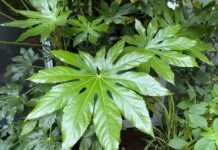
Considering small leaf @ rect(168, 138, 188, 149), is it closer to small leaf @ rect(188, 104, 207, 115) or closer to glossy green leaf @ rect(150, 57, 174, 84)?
small leaf @ rect(188, 104, 207, 115)


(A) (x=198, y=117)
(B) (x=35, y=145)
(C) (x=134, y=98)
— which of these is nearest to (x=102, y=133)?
(C) (x=134, y=98)

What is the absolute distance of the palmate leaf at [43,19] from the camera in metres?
0.87

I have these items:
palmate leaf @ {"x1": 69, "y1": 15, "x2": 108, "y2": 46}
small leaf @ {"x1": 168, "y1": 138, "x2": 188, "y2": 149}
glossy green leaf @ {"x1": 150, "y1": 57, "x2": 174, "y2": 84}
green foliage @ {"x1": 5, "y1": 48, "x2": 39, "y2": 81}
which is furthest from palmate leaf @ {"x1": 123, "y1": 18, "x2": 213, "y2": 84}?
green foliage @ {"x1": 5, "y1": 48, "x2": 39, "y2": 81}

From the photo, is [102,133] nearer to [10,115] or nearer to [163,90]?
[163,90]

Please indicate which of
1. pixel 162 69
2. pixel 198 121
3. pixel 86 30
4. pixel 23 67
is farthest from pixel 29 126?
pixel 198 121

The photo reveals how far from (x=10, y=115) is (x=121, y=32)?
616 mm

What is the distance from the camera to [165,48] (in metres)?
0.90

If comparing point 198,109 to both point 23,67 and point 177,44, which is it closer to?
point 177,44

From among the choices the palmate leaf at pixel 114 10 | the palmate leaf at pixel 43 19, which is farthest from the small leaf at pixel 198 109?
the palmate leaf at pixel 43 19

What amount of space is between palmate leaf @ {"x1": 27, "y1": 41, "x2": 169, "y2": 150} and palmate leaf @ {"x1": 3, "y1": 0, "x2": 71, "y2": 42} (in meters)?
0.12

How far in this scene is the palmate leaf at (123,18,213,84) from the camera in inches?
32.9

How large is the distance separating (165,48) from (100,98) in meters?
0.32

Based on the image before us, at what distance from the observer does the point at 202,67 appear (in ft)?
4.87

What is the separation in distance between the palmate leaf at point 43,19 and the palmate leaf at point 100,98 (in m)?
0.12
